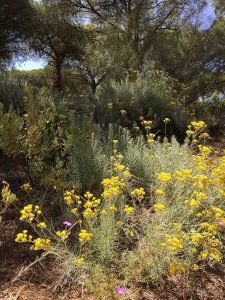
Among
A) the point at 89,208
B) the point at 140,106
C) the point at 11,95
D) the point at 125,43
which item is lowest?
the point at 89,208

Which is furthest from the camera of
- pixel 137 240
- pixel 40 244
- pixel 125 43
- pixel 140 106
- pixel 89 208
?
pixel 125 43

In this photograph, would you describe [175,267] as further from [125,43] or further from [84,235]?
[125,43]

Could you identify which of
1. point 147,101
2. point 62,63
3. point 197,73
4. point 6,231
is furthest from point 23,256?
point 62,63

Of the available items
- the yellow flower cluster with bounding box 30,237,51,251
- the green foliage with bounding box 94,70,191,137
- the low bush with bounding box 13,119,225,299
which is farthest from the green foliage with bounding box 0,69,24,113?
the yellow flower cluster with bounding box 30,237,51,251

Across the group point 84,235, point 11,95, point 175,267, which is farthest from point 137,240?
point 11,95

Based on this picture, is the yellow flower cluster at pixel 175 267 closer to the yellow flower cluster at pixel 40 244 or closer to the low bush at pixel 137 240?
the low bush at pixel 137 240

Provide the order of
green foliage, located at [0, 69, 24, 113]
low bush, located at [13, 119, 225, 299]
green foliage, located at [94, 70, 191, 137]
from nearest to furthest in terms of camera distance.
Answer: low bush, located at [13, 119, 225, 299], green foliage, located at [0, 69, 24, 113], green foliage, located at [94, 70, 191, 137]

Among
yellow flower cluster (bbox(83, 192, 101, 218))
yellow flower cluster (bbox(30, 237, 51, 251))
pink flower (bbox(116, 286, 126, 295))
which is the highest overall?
yellow flower cluster (bbox(83, 192, 101, 218))

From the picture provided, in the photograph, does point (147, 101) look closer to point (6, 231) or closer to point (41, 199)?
point (41, 199)

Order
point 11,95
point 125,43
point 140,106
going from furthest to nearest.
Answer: point 125,43 → point 140,106 → point 11,95

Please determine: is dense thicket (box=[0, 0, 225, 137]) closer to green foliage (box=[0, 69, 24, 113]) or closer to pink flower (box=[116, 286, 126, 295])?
green foliage (box=[0, 69, 24, 113])

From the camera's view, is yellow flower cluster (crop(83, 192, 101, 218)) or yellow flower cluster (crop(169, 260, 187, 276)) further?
yellow flower cluster (crop(83, 192, 101, 218))

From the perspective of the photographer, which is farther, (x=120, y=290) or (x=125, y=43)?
(x=125, y=43)

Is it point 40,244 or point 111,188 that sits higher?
point 111,188
